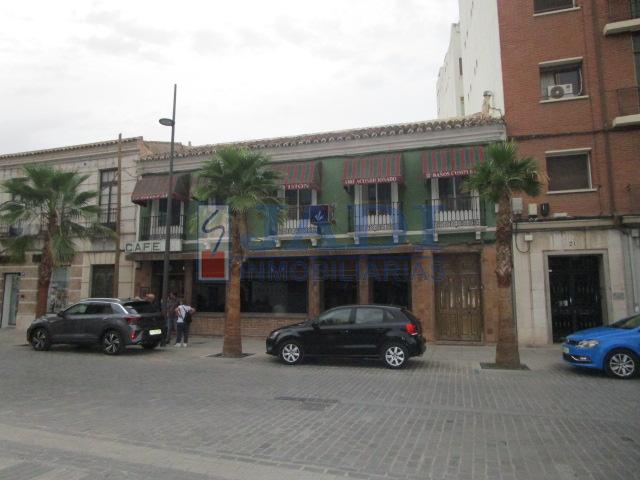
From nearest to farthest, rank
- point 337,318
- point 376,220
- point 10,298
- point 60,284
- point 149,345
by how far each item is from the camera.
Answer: point 337,318
point 149,345
point 376,220
point 60,284
point 10,298

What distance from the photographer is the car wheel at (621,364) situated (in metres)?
9.81

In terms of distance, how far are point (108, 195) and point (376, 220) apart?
38.9 ft

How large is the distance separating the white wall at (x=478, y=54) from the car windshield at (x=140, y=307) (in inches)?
541

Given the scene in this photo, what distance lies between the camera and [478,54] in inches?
850

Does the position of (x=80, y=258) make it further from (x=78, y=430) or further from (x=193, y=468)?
(x=193, y=468)

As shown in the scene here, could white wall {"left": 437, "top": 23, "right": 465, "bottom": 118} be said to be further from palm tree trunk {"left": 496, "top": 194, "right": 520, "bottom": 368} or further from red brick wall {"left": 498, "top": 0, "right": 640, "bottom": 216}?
palm tree trunk {"left": 496, "top": 194, "right": 520, "bottom": 368}

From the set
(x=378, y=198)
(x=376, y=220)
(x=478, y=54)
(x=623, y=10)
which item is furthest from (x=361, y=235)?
(x=478, y=54)

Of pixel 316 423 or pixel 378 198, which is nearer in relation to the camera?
pixel 316 423

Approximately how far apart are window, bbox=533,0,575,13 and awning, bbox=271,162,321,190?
929 centimetres

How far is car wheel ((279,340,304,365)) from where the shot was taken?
38.7 ft

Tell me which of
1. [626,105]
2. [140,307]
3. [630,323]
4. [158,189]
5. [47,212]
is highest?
[626,105]

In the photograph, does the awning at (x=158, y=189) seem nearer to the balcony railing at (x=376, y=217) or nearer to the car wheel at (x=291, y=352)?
the balcony railing at (x=376, y=217)

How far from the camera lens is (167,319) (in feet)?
52.7

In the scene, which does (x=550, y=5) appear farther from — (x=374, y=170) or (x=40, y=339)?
(x=40, y=339)
